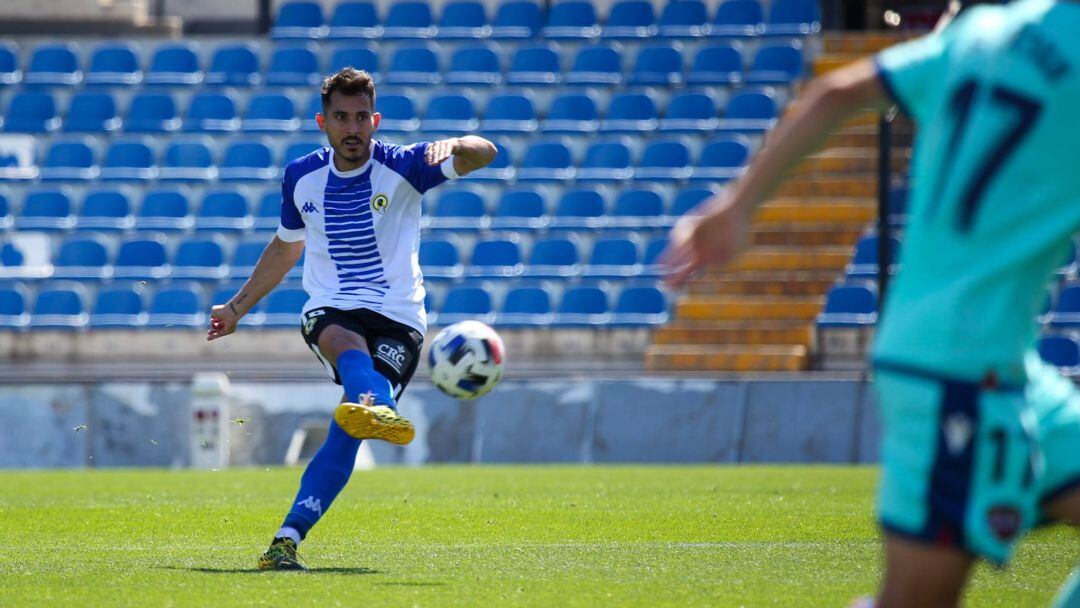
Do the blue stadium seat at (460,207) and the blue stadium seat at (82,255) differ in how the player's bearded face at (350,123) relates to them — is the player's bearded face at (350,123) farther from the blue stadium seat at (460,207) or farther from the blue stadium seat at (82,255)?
the blue stadium seat at (82,255)

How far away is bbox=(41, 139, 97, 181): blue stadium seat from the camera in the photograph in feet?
76.2

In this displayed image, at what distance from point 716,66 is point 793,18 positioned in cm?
157

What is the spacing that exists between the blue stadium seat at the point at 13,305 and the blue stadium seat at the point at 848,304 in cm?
1023

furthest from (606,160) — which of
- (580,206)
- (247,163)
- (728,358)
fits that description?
(247,163)

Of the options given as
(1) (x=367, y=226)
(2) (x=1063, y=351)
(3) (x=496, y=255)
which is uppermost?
(1) (x=367, y=226)

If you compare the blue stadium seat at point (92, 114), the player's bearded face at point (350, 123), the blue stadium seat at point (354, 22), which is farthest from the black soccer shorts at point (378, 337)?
the blue stadium seat at point (354, 22)

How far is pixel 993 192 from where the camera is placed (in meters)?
3.58

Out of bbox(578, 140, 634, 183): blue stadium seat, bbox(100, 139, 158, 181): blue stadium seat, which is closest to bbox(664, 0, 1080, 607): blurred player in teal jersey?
bbox(578, 140, 634, 183): blue stadium seat

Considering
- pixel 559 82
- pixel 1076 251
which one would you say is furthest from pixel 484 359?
pixel 559 82

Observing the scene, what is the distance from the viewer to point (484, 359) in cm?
795

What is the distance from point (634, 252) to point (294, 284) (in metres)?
4.48

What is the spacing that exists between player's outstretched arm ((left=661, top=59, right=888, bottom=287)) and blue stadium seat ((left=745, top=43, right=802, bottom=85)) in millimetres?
20287

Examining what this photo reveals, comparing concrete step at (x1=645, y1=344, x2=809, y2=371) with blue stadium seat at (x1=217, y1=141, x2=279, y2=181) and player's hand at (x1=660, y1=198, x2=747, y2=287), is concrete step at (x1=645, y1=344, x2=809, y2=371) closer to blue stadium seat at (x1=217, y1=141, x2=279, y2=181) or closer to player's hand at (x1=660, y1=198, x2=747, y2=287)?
blue stadium seat at (x1=217, y1=141, x2=279, y2=181)

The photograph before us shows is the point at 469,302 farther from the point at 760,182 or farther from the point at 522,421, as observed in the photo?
the point at 760,182
